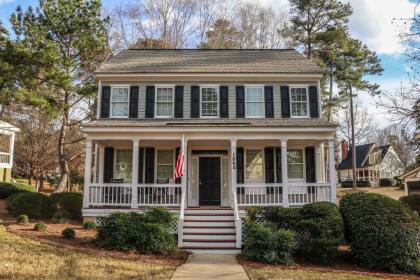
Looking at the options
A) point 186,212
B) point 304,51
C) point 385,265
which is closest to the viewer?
point 385,265

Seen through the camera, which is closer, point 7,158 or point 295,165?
point 295,165

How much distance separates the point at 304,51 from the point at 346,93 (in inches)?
229

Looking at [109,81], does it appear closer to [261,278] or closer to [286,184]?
[286,184]

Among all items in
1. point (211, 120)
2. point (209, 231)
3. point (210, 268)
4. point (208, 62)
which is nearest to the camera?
point (210, 268)

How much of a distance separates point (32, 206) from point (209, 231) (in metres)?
7.27

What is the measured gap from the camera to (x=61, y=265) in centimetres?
858

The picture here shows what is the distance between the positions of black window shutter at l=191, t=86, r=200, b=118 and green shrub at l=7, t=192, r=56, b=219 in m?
6.95

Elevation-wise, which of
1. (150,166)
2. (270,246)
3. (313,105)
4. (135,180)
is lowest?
(270,246)

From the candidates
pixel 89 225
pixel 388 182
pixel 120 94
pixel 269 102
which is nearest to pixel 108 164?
pixel 120 94

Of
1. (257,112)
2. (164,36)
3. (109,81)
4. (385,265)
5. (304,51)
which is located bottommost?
(385,265)

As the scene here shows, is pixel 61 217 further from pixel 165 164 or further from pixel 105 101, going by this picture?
pixel 105 101

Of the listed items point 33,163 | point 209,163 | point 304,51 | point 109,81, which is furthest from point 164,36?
point 209,163

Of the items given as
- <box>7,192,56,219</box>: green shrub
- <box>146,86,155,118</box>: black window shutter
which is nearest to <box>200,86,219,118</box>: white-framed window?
<box>146,86,155,118</box>: black window shutter

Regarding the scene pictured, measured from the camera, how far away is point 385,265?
988 cm
